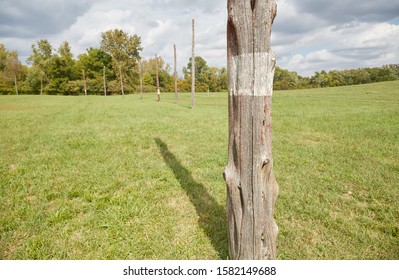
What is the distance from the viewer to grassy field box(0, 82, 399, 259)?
9.69 feet

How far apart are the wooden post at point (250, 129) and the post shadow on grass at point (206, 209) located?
0.59 m

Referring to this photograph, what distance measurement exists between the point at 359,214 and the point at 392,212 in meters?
0.53

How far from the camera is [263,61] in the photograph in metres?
2.04

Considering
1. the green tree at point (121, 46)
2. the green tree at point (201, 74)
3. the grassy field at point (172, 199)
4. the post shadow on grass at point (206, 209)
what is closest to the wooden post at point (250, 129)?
the post shadow on grass at point (206, 209)

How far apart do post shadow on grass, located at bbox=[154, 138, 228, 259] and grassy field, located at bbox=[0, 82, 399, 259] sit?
0.02 meters

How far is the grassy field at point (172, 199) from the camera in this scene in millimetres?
2953

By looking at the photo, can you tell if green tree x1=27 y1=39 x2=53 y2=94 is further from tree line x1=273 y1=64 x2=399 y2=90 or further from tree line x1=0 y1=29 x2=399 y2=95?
tree line x1=273 y1=64 x2=399 y2=90

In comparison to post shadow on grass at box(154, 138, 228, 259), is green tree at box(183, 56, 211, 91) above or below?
above

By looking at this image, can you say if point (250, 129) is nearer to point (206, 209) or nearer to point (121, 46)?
point (206, 209)

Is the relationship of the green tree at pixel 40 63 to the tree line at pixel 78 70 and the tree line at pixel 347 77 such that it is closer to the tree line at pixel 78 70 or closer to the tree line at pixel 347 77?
the tree line at pixel 78 70

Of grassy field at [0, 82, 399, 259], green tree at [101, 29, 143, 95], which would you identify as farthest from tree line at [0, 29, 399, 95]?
grassy field at [0, 82, 399, 259]

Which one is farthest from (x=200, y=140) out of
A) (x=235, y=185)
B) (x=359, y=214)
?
(x=235, y=185)

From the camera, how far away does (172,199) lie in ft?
13.6

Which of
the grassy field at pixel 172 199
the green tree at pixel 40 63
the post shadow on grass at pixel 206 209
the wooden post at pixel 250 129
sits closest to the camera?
the wooden post at pixel 250 129
